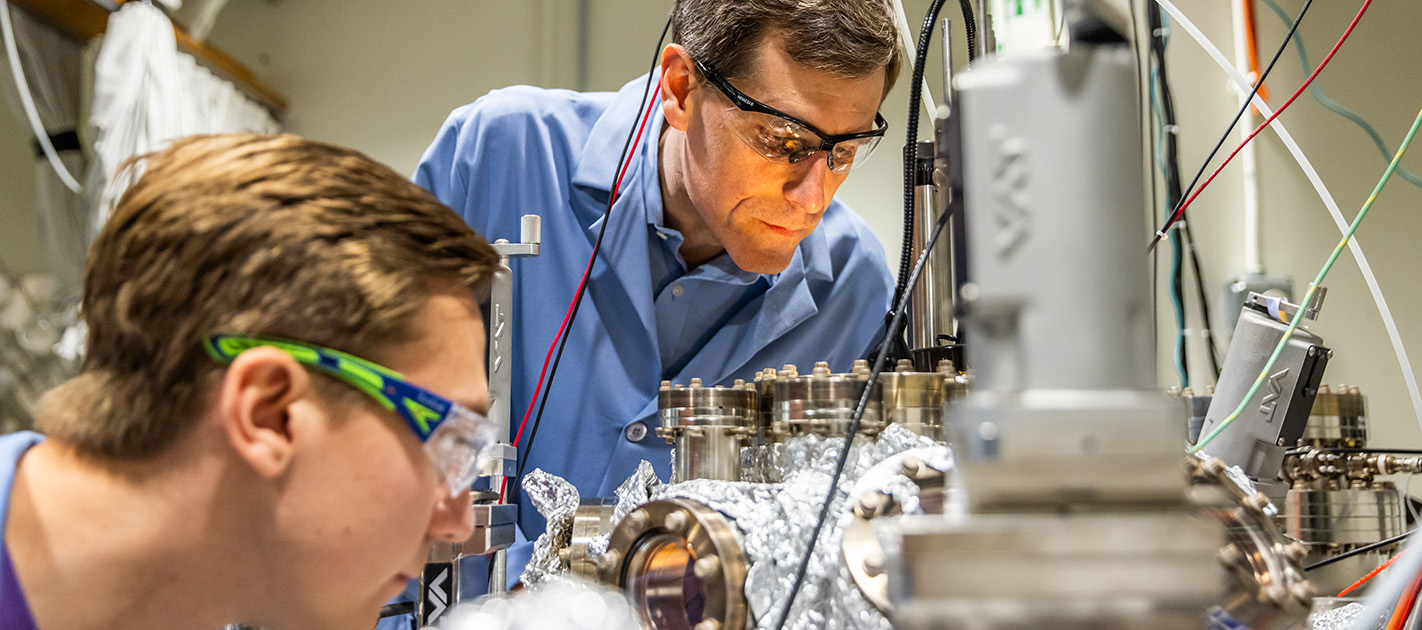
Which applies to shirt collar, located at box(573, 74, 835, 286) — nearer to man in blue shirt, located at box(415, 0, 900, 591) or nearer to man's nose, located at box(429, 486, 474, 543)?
man in blue shirt, located at box(415, 0, 900, 591)

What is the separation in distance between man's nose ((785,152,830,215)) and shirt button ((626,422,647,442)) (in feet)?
1.43

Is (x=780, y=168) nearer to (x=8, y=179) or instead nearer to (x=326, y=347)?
(x=326, y=347)

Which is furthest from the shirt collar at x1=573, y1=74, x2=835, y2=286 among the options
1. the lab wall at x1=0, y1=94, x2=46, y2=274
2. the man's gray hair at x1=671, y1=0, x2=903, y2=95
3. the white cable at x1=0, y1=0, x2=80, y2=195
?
the lab wall at x1=0, y1=94, x2=46, y2=274

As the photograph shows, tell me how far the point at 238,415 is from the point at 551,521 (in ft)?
1.21

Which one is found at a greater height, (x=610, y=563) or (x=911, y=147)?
(x=911, y=147)

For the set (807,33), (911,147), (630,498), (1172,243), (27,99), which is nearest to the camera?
(630,498)

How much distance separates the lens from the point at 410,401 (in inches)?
29.5

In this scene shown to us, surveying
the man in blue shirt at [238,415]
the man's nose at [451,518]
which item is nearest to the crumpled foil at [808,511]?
the man's nose at [451,518]

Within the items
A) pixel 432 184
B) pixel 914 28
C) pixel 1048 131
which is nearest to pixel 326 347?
pixel 1048 131

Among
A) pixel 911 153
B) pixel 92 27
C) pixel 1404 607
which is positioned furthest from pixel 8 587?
pixel 92 27

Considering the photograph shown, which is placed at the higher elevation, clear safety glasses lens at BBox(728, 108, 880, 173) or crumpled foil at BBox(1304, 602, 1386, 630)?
clear safety glasses lens at BBox(728, 108, 880, 173)

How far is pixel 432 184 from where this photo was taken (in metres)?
1.71

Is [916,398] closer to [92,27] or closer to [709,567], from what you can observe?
[709,567]

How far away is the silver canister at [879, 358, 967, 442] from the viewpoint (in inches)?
33.4
